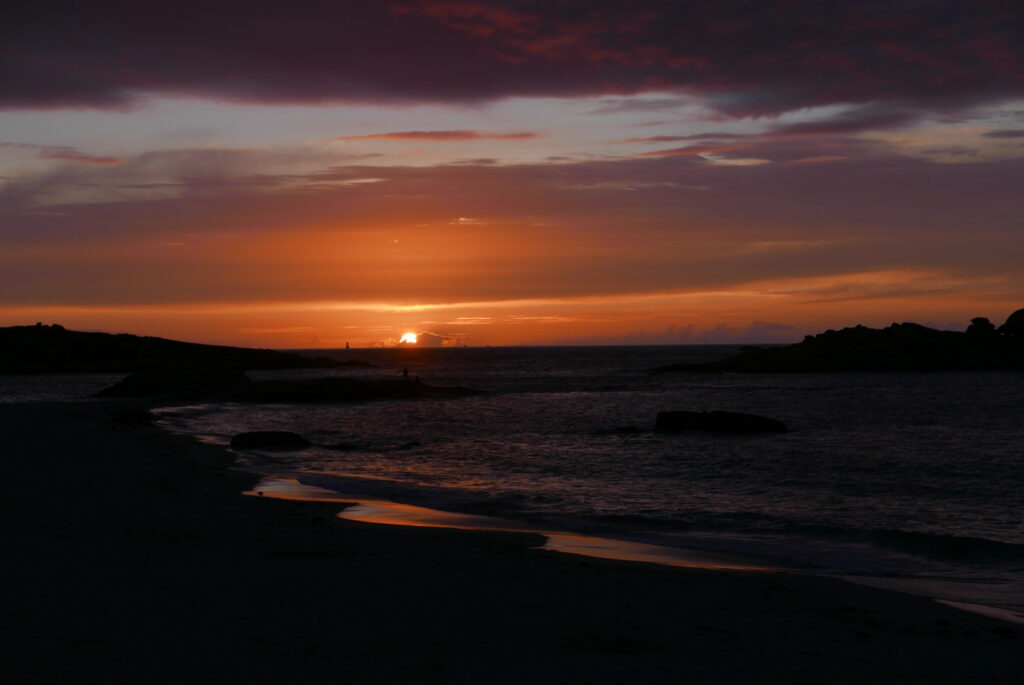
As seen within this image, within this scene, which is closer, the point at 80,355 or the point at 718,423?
the point at 718,423

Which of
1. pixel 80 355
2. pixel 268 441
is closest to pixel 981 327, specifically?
pixel 268 441

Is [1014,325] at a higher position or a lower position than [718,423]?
higher

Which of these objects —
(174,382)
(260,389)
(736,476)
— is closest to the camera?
(736,476)

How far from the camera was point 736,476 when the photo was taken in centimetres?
2888

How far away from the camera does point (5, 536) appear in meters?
14.1

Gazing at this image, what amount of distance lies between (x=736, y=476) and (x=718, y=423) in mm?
16408

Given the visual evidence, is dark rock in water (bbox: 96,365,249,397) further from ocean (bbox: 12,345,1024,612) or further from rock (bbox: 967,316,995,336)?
rock (bbox: 967,316,995,336)

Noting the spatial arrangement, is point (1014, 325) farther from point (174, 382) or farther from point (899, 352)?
point (174, 382)

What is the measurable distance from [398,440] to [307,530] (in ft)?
88.5

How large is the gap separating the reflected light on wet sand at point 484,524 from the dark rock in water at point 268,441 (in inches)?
430

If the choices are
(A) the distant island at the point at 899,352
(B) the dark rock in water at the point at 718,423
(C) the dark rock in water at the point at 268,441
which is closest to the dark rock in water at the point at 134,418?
(C) the dark rock in water at the point at 268,441

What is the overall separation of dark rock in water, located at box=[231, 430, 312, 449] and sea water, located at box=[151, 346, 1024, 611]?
149 cm

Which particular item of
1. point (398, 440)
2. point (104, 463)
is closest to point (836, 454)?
point (398, 440)

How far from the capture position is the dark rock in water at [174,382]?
262 feet
